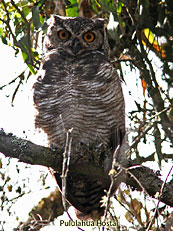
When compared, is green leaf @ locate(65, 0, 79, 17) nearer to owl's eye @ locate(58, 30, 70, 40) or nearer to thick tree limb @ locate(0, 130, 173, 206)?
owl's eye @ locate(58, 30, 70, 40)

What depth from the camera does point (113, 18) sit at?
318 centimetres

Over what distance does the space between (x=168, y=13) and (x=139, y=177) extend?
52.5 inches

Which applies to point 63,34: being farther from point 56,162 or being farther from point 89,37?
point 56,162

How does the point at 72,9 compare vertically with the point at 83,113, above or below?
above

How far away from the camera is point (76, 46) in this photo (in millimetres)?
4031

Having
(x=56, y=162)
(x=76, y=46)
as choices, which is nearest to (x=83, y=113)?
(x=56, y=162)

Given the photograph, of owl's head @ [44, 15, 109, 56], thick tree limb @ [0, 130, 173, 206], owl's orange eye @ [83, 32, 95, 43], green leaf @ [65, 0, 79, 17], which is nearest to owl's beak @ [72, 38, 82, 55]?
owl's head @ [44, 15, 109, 56]

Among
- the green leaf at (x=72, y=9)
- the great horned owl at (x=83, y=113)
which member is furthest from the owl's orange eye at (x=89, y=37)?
the great horned owl at (x=83, y=113)

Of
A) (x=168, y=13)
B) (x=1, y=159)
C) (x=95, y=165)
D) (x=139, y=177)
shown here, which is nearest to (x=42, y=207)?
(x=1, y=159)

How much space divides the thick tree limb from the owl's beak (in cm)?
134

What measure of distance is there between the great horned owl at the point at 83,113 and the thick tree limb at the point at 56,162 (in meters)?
0.14

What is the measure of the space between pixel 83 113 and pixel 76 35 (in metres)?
1.01

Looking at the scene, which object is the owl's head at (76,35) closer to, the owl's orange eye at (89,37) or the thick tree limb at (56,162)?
the owl's orange eye at (89,37)

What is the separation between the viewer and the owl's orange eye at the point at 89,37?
414cm
